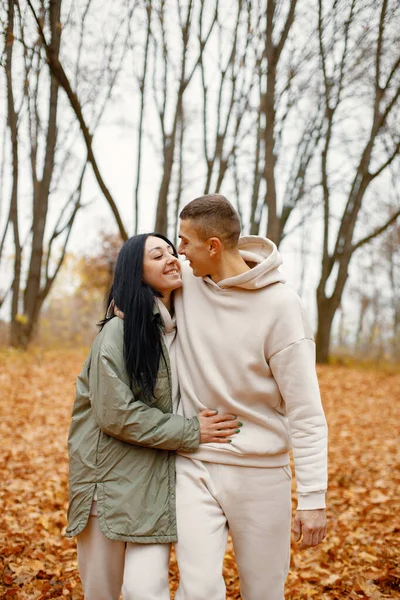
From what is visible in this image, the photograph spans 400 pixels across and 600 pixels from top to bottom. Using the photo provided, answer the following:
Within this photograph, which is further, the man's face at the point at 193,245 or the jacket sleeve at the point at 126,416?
the man's face at the point at 193,245

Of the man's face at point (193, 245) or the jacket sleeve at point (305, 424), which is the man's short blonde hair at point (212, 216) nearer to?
the man's face at point (193, 245)

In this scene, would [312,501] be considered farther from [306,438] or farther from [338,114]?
[338,114]

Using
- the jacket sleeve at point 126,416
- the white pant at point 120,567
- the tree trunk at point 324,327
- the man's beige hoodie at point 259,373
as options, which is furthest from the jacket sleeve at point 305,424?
the tree trunk at point 324,327

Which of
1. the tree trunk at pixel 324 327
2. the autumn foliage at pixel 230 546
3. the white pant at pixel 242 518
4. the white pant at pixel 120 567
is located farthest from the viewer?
the tree trunk at pixel 324 327

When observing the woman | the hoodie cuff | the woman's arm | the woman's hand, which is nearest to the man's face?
the woman

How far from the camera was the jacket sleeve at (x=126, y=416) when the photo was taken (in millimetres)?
2631

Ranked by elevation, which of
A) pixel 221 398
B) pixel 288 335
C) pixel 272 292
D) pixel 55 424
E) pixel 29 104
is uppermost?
pixel 29 104

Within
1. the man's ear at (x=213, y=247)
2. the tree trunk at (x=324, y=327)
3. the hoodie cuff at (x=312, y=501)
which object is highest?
the tree trunk at (x=324, y=327)

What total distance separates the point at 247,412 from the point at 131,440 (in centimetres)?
54

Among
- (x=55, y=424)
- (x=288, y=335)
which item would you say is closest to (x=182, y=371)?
(x=288, y=335)

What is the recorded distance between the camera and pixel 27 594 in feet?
12.5

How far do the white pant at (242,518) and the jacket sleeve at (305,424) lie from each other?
156 mm

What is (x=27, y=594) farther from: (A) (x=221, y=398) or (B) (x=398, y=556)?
(B) (x=398, y=556)

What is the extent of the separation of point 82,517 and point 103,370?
2.17 ft
